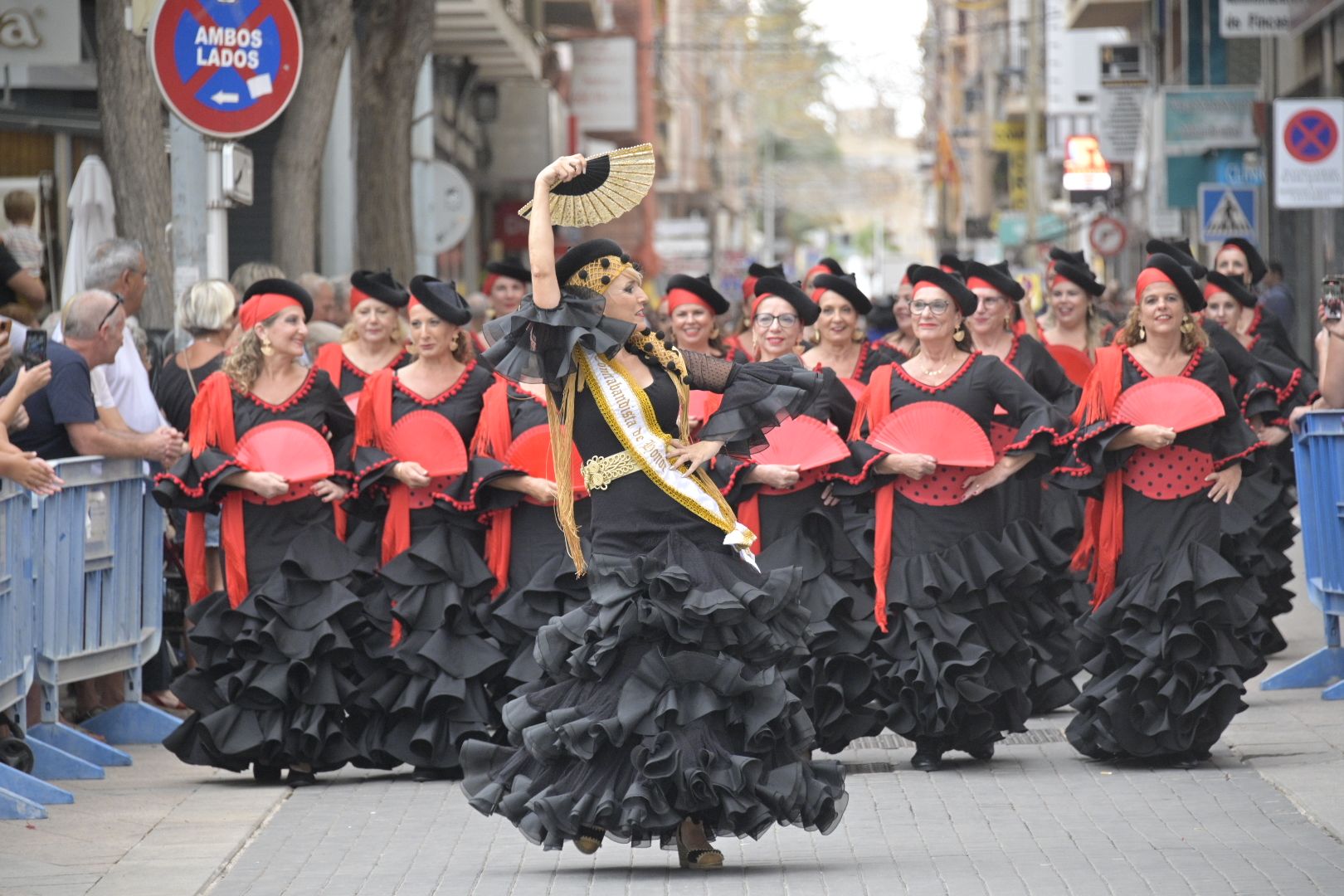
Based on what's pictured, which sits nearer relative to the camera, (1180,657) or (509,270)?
(1180,657)

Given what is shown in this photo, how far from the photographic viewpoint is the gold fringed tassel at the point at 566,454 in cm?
786

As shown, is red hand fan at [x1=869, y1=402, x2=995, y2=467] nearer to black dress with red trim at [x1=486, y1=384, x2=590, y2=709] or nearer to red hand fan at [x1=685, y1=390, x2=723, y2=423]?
red hand fan at [x1=685, y1=390, x2=723, y2=423]

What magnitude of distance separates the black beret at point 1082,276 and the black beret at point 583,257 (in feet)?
20.3

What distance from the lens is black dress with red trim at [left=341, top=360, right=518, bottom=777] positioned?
9.91 metres

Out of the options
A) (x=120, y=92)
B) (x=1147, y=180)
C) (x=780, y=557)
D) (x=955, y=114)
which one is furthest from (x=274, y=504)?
(x=955, y=114)

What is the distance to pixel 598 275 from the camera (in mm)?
7762

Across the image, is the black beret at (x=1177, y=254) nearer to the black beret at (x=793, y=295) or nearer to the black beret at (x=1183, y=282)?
the black beret at (x=1183, y=282)

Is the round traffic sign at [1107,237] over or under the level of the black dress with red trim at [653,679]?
over

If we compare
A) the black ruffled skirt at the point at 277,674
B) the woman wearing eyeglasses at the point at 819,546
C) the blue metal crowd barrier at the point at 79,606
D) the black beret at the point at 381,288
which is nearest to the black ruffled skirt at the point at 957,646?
the woman wearing eyeglasses at the point at 819,546

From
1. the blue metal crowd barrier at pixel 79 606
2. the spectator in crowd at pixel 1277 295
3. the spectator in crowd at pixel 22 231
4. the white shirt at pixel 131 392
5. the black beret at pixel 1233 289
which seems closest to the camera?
the blue metal crowd barrier at pixel 79 606

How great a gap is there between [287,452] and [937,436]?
8.86ft

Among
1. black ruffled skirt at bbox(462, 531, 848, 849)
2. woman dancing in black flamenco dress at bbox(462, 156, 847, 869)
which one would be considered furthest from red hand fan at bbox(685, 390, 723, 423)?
black ruffled skirt at bbox(462, 531, 848, 849)

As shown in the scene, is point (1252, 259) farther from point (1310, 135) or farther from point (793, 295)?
point (1310, 135)

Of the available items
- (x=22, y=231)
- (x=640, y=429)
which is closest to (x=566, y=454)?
(x=640, y=429)
